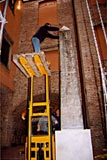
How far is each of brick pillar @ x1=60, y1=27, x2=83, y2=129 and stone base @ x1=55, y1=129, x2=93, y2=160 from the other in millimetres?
191

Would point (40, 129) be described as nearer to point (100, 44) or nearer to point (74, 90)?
point (74, 90)

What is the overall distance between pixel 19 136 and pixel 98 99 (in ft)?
10.5

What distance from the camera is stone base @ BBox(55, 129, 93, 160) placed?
3.08 m

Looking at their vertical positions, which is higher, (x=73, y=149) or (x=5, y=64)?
(x=5, y=64)

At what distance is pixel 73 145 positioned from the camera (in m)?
3.14

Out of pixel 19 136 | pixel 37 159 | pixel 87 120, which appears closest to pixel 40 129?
pixel 37 159

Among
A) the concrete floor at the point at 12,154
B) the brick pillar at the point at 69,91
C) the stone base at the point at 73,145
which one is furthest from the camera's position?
the concrete floor at the point at 12,154

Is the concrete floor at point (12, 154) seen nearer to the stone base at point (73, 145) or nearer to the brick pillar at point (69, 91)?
the stone base at point (73, 145)

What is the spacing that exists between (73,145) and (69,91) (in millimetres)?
1215

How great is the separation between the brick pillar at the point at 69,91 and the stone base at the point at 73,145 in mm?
191

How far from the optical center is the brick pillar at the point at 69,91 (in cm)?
343

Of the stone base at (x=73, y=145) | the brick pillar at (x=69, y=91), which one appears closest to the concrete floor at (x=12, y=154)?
the stone base at (x=73, y=145)

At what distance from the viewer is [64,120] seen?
3463mm

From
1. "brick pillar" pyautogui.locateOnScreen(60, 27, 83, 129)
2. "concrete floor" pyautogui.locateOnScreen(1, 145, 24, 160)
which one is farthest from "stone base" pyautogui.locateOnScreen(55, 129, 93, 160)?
"concrete floor" pyautogui.locateOnScreen(1, 145, 24, 160)
